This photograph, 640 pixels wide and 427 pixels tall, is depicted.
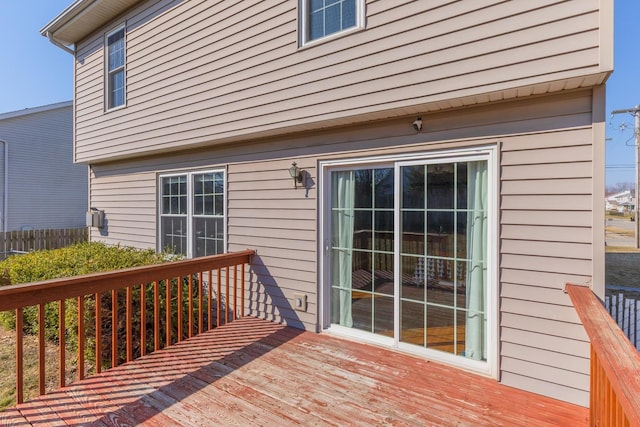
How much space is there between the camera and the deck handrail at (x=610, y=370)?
1.11 metres

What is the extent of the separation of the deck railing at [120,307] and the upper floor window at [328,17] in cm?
277

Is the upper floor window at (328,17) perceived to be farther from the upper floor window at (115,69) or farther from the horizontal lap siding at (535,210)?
the upper floor window at (115,69)

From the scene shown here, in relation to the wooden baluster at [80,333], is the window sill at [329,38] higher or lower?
higher

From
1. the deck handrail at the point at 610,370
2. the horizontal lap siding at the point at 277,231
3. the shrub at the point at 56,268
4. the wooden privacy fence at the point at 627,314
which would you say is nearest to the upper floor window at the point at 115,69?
the shrub at the point at 56,268

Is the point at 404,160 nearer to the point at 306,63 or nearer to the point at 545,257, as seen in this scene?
the point at 545,257

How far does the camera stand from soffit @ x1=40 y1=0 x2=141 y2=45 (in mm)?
5633

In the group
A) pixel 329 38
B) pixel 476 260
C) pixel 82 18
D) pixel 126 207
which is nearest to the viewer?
pixel 476 260

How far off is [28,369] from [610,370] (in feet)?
16.4

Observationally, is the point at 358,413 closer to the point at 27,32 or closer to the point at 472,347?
the point at 472,347

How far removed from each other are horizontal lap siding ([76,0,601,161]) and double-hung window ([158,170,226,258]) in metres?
0.62

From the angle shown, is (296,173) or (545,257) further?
(296,173)

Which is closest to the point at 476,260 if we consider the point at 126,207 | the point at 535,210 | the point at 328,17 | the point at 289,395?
the point at 535,210

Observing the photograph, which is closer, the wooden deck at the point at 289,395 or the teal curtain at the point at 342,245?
the wooden deck at the point at 289,395

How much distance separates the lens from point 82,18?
602 centimetres
